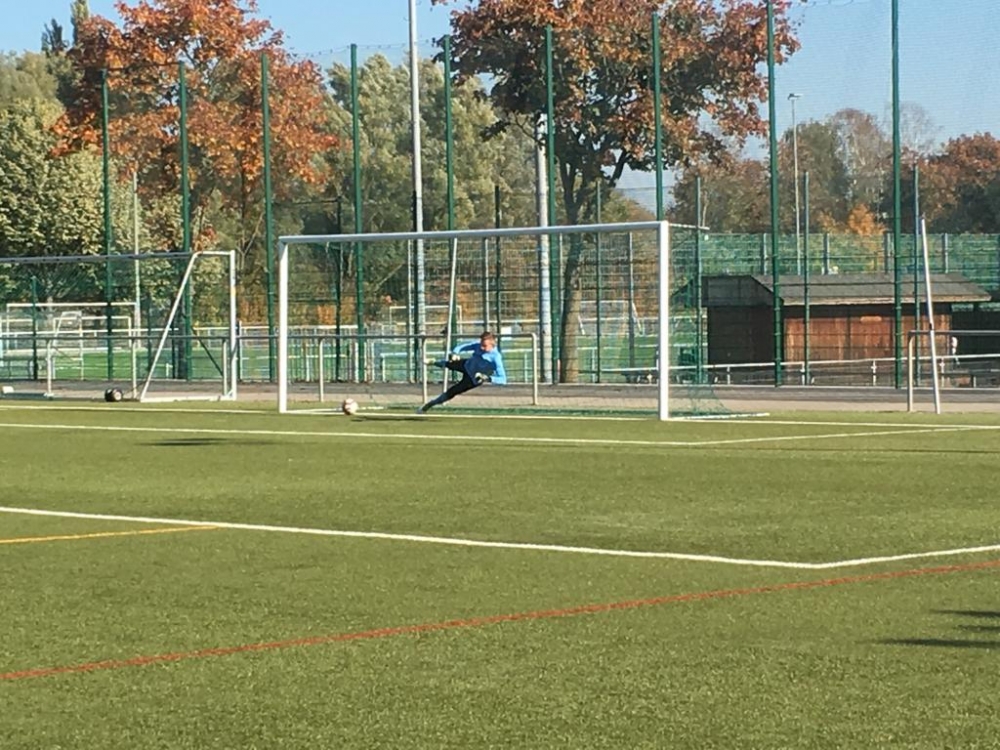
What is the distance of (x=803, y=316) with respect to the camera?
3544cm

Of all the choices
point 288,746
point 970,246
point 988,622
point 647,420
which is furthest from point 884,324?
point 288,746

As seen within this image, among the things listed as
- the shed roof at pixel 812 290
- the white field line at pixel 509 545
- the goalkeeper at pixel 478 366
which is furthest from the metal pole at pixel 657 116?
the white field line at pixel 509 545

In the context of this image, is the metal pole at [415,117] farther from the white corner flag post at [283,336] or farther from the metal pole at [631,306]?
the metal pole at [631,306]

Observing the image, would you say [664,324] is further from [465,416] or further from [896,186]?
[896,186]

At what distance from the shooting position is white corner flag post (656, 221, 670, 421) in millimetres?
27609

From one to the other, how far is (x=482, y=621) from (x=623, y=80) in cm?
2937

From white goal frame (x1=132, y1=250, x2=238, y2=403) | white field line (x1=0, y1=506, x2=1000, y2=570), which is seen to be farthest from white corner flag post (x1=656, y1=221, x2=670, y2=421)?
white field line (x1=0, y1=506, x2=1000, y2=570)

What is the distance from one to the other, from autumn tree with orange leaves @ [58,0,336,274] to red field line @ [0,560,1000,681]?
31940 mm

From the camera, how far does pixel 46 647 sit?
895 cm

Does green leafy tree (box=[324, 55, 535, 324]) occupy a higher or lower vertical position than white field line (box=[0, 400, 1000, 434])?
higher

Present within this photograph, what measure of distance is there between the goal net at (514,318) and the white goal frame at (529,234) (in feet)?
0.10

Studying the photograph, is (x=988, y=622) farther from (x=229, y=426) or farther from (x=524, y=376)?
(x=524, y=376)

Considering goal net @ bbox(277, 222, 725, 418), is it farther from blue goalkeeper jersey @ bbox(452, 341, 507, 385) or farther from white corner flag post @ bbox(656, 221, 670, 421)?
blue goalkeeper jersey @ bbox(452, 341, 507, 385)

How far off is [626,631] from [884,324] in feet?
87.2
